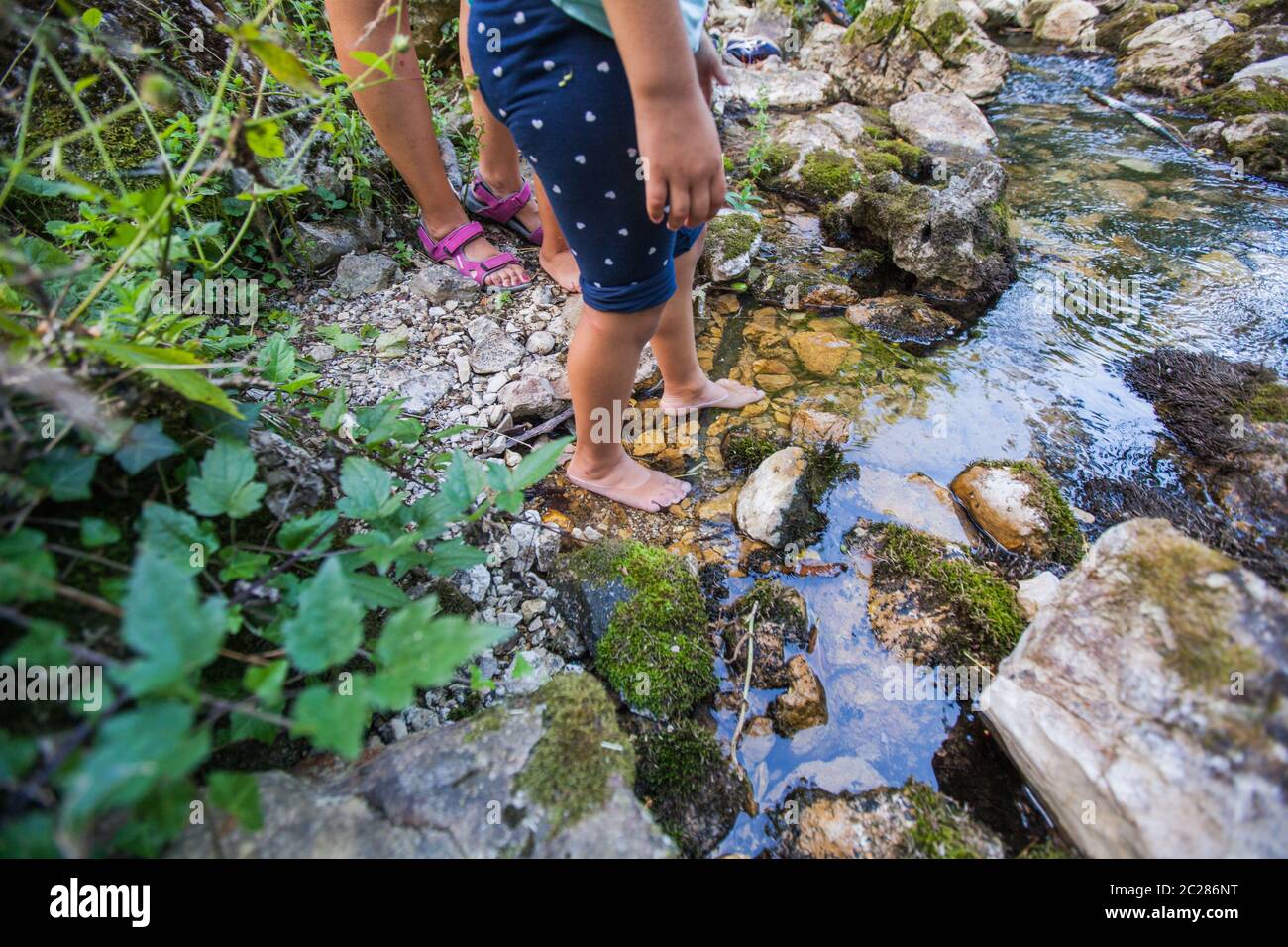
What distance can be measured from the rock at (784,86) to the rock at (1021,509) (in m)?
4.93

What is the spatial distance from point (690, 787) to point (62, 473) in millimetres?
1665

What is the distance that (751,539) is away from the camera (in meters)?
2.49

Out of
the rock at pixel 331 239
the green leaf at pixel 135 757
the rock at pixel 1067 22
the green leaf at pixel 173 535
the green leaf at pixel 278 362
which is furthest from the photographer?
the rock at pixel 1067 22

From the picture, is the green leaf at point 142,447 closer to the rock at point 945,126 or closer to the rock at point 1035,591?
the rock at point 1035,591

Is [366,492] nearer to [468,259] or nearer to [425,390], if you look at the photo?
[425,390]

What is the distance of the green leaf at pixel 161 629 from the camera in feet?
2.94

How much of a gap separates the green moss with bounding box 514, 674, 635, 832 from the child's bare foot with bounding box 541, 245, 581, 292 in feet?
7.87

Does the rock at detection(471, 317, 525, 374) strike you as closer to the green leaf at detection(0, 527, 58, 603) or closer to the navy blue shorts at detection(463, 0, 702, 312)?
the navy blue shorts at detection(463, 0, 702, 312)

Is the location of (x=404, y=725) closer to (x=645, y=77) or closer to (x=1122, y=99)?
(x=645, y=77)

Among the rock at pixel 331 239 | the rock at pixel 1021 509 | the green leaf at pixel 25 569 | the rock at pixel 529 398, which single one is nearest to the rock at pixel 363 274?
the rock at pixel 331 239

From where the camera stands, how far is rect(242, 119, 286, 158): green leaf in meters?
1.29

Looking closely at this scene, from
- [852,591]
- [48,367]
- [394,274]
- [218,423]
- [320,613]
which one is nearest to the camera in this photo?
[320,613]
